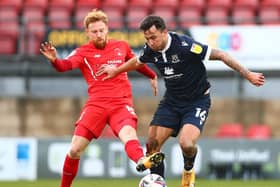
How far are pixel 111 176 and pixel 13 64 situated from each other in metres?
3.40

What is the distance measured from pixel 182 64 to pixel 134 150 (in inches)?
41.3

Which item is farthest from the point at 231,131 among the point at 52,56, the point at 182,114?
the point at 52,56

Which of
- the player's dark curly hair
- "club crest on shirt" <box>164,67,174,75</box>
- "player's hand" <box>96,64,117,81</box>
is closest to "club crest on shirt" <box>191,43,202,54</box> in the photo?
"club crest on shirt" <box>164,67,174,75</box>

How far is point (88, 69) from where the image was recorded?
11531mm

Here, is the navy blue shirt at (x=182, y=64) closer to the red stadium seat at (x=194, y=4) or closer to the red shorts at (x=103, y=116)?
the red shorts at (x=103, y=116)

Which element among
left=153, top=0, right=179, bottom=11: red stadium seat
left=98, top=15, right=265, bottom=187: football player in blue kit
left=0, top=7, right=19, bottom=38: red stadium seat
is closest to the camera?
left=98, top=15, right=265, bottom=187: football player in blue kit

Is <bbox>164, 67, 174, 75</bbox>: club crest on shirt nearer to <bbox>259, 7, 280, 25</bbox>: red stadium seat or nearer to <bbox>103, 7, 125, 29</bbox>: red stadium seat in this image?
<bbox>103, 7, 125, 29</bbox>: red stadium seat

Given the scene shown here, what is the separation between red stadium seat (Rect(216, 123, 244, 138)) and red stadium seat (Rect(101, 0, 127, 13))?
347 cm

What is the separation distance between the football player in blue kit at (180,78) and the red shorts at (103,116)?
0.33 meters

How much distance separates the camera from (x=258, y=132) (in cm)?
1834

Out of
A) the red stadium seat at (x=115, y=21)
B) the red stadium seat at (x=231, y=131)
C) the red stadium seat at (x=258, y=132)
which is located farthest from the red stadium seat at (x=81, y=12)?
the red stadium seat at (x=258, y=132)

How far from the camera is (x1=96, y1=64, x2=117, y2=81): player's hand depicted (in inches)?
440

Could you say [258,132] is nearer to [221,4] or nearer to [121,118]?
[221,4]

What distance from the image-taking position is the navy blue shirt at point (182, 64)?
425 inches
